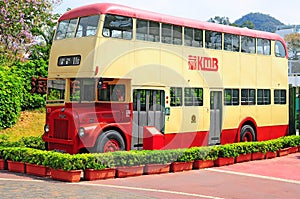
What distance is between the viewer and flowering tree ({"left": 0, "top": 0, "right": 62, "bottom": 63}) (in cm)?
2408

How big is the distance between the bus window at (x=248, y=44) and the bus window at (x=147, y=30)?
446 cm

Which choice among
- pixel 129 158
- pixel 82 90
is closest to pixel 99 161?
pixel 129 158

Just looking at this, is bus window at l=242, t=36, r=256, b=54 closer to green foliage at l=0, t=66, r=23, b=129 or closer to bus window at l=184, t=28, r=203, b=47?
bus window at l=184, t=28, r=203, b=47

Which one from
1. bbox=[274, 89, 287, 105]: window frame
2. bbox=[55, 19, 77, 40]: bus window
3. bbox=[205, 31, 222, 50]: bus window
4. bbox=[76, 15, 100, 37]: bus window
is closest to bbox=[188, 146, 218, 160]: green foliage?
bbox=[205, 31, 222, 50]: bus window

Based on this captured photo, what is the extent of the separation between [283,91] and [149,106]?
767cm

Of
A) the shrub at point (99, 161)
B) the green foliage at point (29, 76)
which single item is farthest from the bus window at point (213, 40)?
the green foliage at point (29, 76)

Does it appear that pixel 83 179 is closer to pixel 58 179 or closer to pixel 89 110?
pixel 58 179

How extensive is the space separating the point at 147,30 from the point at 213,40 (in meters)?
3.20

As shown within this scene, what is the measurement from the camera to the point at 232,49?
17453 mm

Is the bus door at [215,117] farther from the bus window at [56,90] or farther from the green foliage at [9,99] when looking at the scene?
the green foliage at [9,99]

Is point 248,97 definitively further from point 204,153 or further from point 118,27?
point 118,27

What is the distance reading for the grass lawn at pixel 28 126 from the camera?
2009 cm

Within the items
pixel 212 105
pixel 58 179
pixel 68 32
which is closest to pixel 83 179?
pixel 58 179

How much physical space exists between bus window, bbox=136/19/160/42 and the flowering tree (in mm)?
11599
